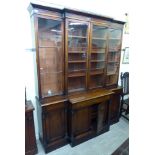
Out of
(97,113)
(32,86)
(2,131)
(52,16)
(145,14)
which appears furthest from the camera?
(97,113)

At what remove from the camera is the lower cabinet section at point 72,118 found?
81.0 inches

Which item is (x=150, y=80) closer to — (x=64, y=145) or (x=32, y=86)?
(x=32, y=86)

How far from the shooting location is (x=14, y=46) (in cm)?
52

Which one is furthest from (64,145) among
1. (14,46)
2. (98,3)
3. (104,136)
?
(98,3)

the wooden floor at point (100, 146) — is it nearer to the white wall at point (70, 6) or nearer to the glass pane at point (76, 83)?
the white wall at point (70, 6)

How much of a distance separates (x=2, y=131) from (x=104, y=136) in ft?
7.95

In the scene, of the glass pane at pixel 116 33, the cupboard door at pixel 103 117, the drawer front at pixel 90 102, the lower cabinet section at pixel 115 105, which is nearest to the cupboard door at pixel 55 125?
the drawer front at pixel 90 102

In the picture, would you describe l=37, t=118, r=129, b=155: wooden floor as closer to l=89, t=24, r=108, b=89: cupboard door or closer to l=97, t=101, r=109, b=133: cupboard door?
l=97, t=101, r=109, b=133: cupboard door

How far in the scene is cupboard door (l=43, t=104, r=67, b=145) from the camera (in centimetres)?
204

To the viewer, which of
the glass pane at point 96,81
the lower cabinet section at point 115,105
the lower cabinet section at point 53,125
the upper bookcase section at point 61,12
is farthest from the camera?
the lower cabinet section at point 115,105

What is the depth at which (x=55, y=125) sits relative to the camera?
2.15 metres

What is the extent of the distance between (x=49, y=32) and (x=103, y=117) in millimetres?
1859

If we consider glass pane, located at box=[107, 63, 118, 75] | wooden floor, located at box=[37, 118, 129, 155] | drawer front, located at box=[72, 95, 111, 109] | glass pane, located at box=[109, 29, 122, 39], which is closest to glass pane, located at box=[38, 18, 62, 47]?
drawer front, located at box=[72, 95, 111, 109]

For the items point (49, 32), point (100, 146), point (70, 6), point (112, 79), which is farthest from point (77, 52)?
point (100, 146)
